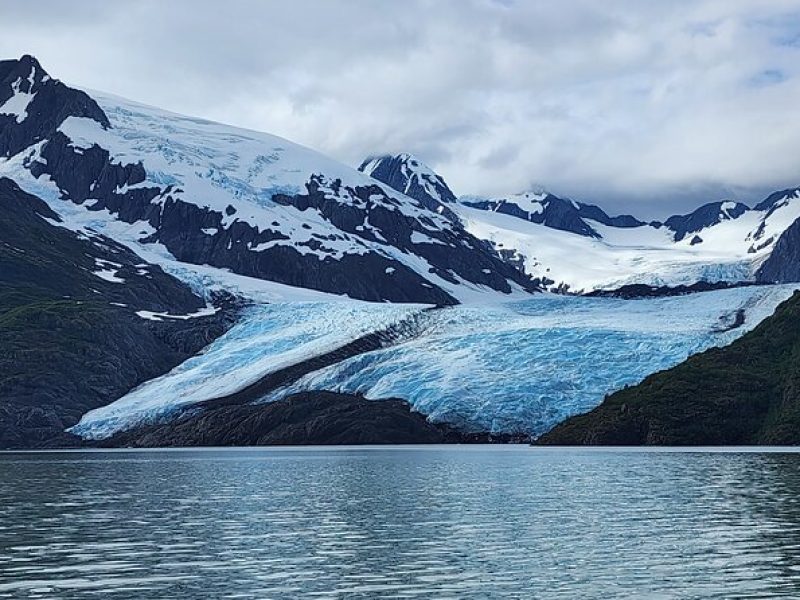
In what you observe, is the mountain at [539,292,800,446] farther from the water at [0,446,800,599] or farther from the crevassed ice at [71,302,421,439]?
the crevassed ice at [71,302,421,439]

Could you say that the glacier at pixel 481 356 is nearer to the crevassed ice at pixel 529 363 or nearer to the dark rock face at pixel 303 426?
the crevassed ice at pixel 529 363

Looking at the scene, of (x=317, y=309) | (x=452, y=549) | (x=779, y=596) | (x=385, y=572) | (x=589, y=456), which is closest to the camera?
(x=779, y=596)

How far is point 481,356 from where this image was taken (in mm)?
144375

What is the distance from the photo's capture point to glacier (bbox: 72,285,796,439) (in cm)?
13600

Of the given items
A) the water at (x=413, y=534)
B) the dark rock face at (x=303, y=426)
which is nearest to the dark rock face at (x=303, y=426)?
the dark rock face at (x=303, y=426)

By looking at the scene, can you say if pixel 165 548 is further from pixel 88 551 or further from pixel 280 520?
pixel 280 520

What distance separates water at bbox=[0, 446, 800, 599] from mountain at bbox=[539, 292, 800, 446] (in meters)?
38.0

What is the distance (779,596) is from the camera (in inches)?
1125

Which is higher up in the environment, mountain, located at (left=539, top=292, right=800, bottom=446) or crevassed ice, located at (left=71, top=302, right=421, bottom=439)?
crevassed ice, located at (left=71, top=302, right=421, bottom=439)

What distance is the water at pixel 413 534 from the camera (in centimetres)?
3150

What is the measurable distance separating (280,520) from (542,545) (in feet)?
41.4

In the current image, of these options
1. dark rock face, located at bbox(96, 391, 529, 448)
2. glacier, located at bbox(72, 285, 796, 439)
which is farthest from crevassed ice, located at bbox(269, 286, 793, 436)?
dark rock face, located at bbox(96, 391, 529, 448)

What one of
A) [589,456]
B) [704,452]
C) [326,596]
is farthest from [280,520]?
[704,452]

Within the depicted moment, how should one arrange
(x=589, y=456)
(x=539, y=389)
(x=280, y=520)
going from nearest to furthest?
(x=280, y=520), (x=589, y=456), (x=539, y=389)
